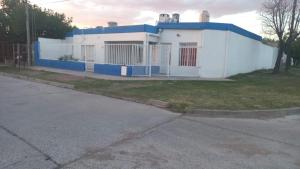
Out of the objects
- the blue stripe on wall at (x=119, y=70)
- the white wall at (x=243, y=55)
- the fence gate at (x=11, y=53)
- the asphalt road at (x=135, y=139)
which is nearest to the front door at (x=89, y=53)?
the blue stripe on wall at (x=119, y=70)

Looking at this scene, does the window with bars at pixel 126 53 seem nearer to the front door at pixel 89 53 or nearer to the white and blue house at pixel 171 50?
the white and blue house at pixel 171 50

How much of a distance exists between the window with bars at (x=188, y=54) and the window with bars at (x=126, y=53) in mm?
2680

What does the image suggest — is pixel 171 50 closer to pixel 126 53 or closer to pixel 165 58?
pixel 165 58

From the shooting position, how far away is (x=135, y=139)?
5.54 m

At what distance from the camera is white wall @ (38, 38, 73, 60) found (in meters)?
24.9

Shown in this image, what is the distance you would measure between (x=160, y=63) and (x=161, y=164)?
14814 mm

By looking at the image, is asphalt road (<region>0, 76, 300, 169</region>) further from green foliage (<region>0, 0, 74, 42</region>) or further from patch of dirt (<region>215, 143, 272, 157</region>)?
green foliage (<region>0, 0, 74, 42</region>)

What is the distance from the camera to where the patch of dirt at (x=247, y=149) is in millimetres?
5001

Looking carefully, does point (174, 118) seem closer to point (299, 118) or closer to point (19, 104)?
point (299, 118)

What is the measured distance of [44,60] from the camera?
24250 millimetres

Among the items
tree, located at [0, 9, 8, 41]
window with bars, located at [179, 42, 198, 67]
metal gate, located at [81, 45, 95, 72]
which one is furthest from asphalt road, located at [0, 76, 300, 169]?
tree, located at [0, 9, 8, 41]

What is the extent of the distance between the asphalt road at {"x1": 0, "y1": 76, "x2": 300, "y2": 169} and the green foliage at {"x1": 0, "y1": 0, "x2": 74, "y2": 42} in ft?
68.8

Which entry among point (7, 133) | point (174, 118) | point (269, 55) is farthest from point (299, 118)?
point (269, 55)

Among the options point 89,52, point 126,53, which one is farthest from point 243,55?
point 89,52
